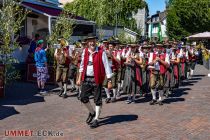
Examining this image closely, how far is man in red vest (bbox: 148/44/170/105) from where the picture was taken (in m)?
11.3

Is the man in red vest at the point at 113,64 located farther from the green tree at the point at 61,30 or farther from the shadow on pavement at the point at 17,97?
the green tree at the point at 61,30

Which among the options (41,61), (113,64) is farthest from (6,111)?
(113,64)

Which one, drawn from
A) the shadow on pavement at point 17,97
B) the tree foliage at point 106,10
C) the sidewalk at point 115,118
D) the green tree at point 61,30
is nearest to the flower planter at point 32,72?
the shadow on pavement at point 17,97

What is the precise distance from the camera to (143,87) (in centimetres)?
1223

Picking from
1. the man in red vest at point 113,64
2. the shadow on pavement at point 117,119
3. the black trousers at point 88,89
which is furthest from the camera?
the man in red vest at point 113,64

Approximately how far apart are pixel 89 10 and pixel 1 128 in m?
35.6

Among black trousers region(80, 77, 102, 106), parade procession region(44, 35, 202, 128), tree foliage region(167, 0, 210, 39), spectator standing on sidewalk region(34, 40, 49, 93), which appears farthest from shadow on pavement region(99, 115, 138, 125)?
tree foliage region(167, 0, 210, 39)

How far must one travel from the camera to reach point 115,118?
31.0 feet

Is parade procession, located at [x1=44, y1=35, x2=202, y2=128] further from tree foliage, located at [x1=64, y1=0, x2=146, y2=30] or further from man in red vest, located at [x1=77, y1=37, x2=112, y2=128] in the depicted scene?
tree foliage, located at [x1=64, y1=0, x2=146, y2=30]

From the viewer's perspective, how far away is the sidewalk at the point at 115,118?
7980 mm

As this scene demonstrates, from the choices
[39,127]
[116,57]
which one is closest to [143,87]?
[116,57]

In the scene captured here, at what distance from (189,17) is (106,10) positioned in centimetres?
1049

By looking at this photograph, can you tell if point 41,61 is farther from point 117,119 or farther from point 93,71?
point 93,71

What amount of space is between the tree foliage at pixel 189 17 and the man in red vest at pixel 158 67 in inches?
1268
